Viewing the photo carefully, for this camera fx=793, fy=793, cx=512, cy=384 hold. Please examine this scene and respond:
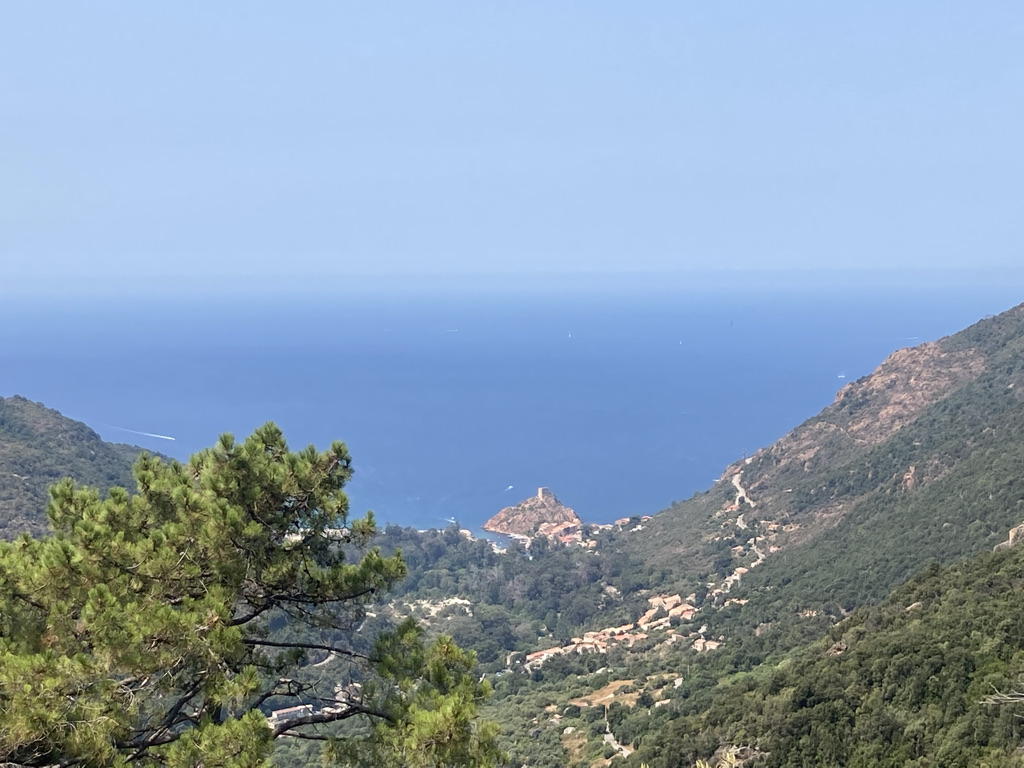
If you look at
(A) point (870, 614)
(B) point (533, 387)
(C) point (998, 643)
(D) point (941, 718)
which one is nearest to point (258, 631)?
(D) point (941, 718)

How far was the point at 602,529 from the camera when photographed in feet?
237

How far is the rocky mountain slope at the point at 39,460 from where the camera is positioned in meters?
41.3

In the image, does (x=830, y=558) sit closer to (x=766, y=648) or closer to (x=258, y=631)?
(x=766, y=648)

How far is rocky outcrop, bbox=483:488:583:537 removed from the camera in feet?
251

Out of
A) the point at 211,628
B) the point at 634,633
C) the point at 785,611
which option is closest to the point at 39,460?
the point at 634,633

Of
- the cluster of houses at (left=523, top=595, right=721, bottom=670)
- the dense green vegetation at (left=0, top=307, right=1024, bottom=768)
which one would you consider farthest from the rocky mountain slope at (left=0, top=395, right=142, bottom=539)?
the cluster of houses at (left=523, top=595, right=721, bottom=670)

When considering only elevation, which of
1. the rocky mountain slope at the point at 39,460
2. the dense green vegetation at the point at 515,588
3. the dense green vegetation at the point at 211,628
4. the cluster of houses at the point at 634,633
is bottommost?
the dense green vegetation at the point at 515,588

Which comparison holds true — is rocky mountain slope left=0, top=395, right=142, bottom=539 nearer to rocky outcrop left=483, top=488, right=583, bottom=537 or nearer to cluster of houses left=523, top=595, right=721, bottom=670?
cluster of houses left=523, top=595, right=721, bottom=670

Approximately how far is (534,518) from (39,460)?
43.3 meters

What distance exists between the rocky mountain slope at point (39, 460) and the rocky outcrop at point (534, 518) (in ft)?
115

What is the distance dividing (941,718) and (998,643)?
9.37 ft

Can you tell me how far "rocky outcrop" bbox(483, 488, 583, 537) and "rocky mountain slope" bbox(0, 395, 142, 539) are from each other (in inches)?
1380

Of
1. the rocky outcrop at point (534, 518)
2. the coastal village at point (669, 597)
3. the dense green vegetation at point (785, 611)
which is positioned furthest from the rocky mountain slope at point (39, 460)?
the rocky outcrop at point (534, 518)

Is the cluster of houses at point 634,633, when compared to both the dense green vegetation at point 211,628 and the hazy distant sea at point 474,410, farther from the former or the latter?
the hazy distant sea at point 474,410
